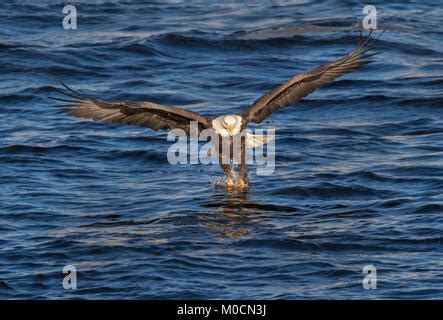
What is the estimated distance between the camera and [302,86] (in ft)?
40.6

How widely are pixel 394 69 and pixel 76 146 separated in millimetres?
5725

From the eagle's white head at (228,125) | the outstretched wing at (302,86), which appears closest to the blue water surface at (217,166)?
the eagle's white head at (228,125)

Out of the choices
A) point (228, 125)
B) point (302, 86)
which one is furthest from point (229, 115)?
point (302, 86)

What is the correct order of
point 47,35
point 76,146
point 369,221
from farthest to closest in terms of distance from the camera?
point 47,35 → point 76,146 → point 369,221

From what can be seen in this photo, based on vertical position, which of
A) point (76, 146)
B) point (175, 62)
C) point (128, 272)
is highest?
point (175, 62)

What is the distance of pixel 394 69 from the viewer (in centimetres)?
1825

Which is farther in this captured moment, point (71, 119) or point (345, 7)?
point (345, 7)

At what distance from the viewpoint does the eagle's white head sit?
12195 millimetres

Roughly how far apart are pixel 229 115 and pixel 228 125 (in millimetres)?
230

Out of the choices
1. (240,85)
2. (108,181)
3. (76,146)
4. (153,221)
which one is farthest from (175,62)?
(153,221)

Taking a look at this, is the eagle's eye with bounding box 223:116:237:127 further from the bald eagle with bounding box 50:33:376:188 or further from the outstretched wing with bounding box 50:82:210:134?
the outstretched wing with bounding box 50:82:210:134

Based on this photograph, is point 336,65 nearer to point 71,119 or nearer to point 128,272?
point 128,272

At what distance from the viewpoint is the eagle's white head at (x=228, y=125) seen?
40.0 feet

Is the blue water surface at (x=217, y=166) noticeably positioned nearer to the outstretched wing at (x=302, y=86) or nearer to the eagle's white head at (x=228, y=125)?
the eagle's white head at (x=228, y=125)
